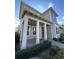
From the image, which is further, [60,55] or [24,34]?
[24,34]

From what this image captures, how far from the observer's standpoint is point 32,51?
4.88 ft

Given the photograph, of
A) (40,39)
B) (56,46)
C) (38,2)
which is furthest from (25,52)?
(38,2)

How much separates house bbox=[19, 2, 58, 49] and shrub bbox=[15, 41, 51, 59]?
0.05 m

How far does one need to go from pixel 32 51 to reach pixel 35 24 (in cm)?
33

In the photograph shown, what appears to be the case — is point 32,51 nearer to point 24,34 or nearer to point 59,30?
point 24,34

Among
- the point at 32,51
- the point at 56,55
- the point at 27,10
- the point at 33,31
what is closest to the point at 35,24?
the point at 33,31

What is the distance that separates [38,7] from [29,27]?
0.87 ft

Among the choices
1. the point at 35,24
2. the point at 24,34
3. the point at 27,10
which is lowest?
the point at 24,34

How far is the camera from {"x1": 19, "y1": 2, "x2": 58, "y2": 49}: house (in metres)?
1.49

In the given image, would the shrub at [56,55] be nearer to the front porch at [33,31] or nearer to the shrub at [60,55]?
the shrub at [60,55]

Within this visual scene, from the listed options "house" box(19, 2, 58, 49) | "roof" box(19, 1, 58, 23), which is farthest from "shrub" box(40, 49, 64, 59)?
"roof" box(19, 1, 58, 23)

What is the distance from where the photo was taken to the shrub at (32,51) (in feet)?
4.85

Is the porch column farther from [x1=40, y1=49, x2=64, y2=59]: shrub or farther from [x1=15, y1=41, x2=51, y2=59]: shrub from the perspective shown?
[x1=40, y1=49, x2=64, y2=59]: shrub
